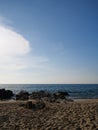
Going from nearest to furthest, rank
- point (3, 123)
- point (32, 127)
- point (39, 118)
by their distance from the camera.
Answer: point (32, 127)
point (3, 123)
point (39, 118)

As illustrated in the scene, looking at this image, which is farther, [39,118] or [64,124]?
[39,118]

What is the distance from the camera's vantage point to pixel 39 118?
12477 millimetres

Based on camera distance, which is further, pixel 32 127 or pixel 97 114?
pixel 97 114

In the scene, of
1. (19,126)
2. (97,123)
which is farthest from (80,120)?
(19,126)

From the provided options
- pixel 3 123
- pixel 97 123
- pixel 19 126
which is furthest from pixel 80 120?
pixel 3 123

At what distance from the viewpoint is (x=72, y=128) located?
9.90 metres

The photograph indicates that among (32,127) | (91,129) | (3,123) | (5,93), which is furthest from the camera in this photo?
(5,93)

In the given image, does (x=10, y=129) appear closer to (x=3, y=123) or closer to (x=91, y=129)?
(x=3, y=123)

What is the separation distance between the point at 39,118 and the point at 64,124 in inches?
89.2

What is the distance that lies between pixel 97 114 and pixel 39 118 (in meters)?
3.67

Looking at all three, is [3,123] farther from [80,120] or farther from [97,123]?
[97,123]

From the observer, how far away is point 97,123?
34.6 ft

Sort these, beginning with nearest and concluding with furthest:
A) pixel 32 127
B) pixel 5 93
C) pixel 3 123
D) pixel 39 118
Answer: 1. pixel 32 127
2. pixel 3 123
3. pixel 39 118
4. pixel 5 93

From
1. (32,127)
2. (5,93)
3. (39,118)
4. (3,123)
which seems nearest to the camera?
(32,127)
